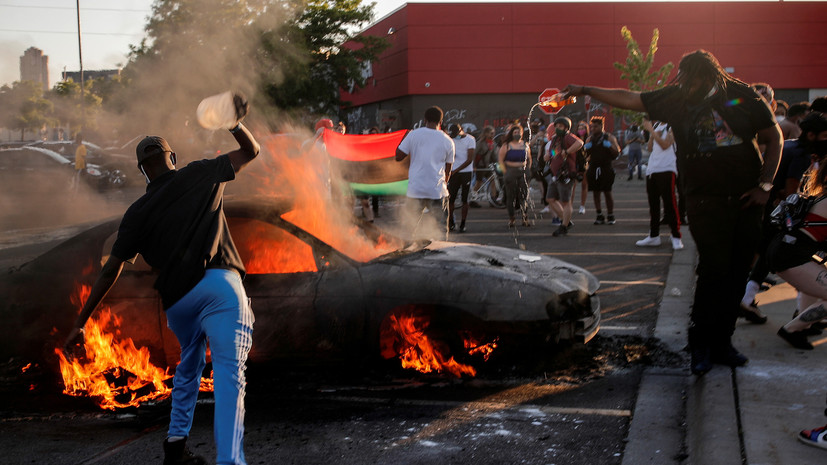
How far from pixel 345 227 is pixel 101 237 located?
1.60 m

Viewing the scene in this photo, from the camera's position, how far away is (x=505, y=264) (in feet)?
16.8

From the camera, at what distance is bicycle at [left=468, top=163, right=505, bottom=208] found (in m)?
15.8

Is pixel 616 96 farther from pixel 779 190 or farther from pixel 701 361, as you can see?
pixel 779 190

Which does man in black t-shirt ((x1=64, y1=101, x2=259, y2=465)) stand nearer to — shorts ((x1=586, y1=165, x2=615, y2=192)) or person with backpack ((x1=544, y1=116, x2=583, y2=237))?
person with backpack ((x1=544, y1=116, x2=583, y2=237))

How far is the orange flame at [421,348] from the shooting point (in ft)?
15.4

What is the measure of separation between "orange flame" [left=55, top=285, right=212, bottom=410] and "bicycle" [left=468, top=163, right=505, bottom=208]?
11431 millimetres

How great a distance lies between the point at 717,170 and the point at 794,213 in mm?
572

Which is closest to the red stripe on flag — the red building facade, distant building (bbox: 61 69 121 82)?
distant building (bbox: 61 69 121 82)

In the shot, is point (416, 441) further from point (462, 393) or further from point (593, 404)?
point (593, 404)

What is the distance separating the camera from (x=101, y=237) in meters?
4.91

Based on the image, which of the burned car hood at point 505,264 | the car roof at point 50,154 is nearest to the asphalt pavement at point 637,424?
the burned car hood at point 505,264

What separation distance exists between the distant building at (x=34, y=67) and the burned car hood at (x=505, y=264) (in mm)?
10711

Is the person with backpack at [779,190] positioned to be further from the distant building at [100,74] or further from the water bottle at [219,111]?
the distant building at [100,74]

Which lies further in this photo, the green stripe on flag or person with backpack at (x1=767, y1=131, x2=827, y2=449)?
the green stripe on flag
